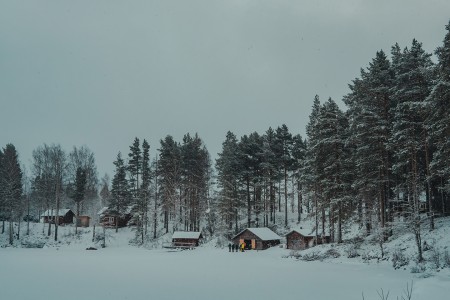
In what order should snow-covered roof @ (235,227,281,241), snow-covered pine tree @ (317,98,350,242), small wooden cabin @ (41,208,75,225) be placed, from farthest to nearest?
small wooden cabin @ (41,208,75,225) → snow-covered roof @ (235,227,281,241) → snow-covered pine tree @ (317,98,350,242)

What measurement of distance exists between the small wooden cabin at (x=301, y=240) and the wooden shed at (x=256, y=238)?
13.2ft

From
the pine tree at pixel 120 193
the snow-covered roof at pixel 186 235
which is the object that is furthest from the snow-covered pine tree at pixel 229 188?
the pine tree at pixel 120 193

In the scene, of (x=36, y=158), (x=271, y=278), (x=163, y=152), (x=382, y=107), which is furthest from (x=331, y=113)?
(x=36, y=158)

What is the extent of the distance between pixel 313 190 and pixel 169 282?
2830 cm

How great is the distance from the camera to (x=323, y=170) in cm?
3975

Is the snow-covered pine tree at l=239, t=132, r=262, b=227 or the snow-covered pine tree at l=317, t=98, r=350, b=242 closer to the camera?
the snow-covered pine tree at l=317, t=98, r=350, b=242

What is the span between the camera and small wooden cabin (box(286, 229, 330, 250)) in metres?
45.3

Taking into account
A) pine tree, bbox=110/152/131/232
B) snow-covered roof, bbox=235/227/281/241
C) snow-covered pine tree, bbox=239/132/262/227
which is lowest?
snow-covered roof, bbox=235/227/281/241

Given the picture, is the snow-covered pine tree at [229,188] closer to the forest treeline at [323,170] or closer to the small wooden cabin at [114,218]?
the forest treeline at [323,170]

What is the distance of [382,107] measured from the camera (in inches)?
1304

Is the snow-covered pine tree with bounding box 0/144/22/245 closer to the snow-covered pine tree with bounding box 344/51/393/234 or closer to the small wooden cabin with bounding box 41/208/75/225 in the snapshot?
the small wooden cabin with bounding box 41/208/75/225

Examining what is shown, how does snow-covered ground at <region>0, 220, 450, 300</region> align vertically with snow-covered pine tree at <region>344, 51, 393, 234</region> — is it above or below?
below

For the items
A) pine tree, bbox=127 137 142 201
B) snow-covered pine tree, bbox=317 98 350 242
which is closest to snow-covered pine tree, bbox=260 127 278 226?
snow-covered pine tree, bbox=317 98 350 242

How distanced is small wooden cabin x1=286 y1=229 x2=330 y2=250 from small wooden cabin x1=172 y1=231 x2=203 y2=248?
1509cm
